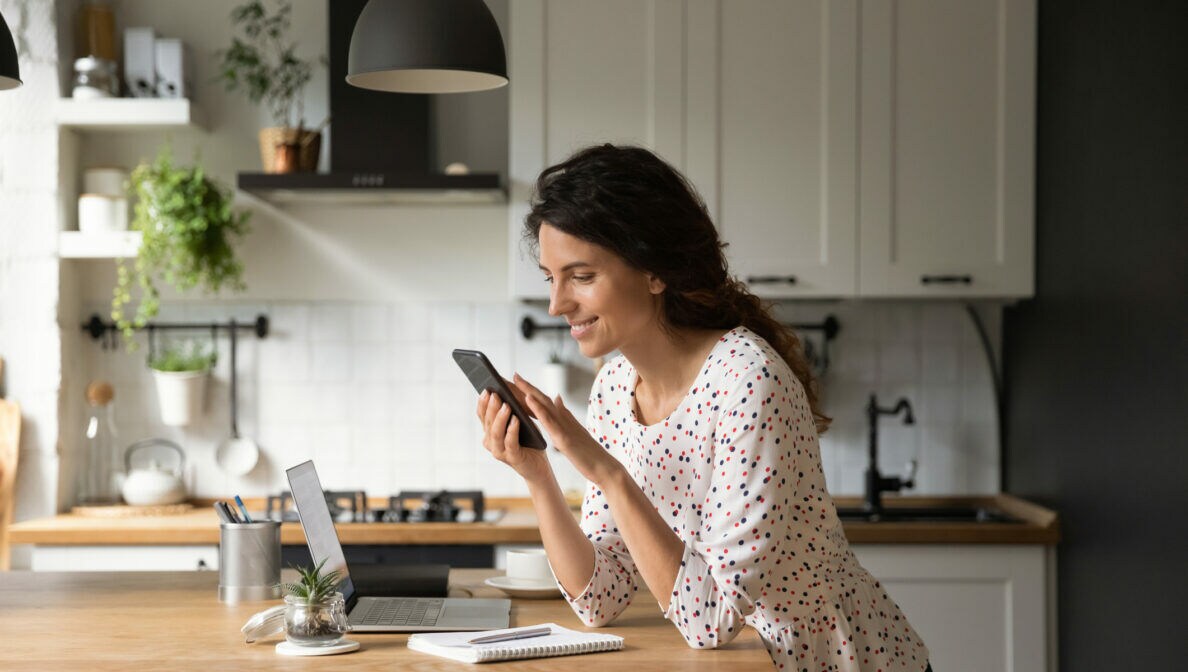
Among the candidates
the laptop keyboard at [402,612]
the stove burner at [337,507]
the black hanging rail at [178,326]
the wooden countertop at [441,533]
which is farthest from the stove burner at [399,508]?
the laptop keyboard at [402,612]

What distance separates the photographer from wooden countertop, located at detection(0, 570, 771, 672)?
1639 mm

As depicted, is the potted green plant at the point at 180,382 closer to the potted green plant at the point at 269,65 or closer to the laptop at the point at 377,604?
the potted green plant at the point at 269,65

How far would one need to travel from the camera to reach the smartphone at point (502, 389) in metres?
1.80

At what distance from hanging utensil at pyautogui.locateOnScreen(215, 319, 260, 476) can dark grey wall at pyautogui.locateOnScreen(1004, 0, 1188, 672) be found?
241 cm

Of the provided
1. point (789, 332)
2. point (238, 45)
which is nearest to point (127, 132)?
point (238, 45)

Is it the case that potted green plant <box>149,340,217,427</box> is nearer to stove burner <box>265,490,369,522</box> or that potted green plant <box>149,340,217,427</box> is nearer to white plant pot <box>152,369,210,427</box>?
white plant pot <box>152,369,210,427</box>

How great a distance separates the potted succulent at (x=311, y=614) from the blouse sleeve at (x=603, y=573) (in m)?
0.37

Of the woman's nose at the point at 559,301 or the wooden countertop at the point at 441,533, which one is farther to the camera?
the wooden countertop at the point at 441,533

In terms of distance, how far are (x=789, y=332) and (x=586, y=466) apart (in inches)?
20.2

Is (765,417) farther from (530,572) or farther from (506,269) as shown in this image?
(506,269)

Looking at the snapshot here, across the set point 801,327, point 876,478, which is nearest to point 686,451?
point 876,478

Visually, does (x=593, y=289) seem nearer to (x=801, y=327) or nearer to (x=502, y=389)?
(x=502, y=389)

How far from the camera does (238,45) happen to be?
3783 millimetres

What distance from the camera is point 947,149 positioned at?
3.58 m
